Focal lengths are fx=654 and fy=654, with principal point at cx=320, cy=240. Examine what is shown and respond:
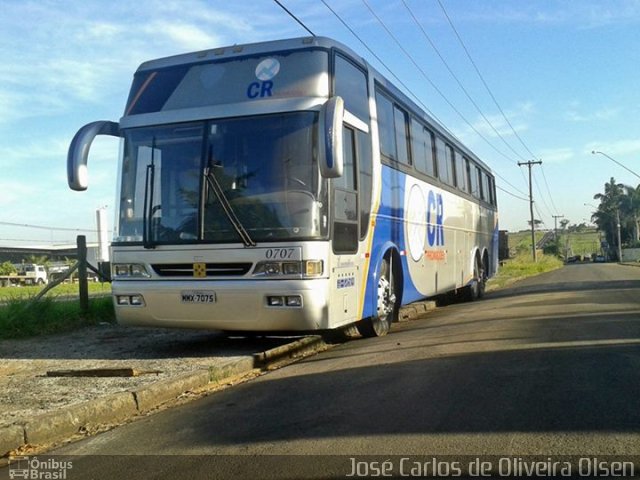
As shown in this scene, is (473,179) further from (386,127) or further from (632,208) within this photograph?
(632,208)

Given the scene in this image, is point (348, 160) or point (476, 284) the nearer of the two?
point (348, 160)

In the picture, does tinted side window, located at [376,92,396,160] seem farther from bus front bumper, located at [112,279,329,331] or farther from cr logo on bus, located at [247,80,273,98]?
bus front bumper, located at [112,279,329,331]

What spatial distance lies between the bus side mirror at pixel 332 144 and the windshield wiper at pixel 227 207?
4.09 feet

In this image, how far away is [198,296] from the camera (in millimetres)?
7961

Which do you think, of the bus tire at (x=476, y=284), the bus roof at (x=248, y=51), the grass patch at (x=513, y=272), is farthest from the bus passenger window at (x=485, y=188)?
the bus roof at (x=248, y=51)

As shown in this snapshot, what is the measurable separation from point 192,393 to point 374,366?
2.00m

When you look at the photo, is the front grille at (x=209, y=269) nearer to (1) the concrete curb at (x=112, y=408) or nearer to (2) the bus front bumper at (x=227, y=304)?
(2) the bus front bumper at (x=227, y=304)

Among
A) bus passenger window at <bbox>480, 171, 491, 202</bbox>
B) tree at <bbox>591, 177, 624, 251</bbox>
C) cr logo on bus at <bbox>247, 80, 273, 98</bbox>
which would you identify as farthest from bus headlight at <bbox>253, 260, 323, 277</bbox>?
tree at <bbox>591, 177, 624, 251</bbox>

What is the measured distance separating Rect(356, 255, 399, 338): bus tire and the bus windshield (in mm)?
2483

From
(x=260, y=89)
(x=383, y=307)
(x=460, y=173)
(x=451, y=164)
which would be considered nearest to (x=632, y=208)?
(x=460, y=173)

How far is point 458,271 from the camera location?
615 inches

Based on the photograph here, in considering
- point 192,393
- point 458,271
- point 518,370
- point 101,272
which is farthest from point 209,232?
point 458,271

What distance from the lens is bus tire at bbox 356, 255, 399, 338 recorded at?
9922 millimetres

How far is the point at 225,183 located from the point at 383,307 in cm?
353
